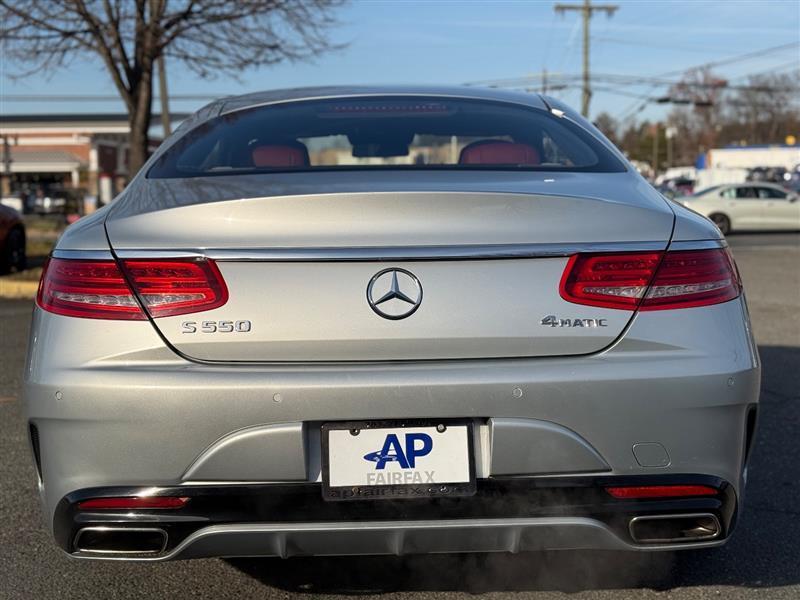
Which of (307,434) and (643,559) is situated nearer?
(307,434)

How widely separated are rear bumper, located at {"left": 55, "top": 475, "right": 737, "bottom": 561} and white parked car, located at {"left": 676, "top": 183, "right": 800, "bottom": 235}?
24546 mm

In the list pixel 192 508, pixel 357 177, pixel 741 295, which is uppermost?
pixel 357 177

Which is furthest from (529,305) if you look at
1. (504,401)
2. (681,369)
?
(681,369)

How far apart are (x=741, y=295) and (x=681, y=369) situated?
380 millimetres

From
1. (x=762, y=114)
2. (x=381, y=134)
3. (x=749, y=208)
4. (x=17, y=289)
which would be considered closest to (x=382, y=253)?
(x=381, y=134)

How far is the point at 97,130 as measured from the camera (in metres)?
58.9

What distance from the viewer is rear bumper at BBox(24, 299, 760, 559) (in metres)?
2.42

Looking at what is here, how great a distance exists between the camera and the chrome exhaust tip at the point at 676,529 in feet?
8.38

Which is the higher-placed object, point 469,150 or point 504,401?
point 469,150

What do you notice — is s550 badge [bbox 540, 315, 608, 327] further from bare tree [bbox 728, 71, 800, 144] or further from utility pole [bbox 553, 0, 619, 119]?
bare tree [bbox 728, 71, 800, 144]

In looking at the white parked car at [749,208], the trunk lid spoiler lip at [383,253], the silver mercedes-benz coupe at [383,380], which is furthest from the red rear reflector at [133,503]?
the white parked car at [749,208]

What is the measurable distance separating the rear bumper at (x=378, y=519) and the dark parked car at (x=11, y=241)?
1108 centimetres

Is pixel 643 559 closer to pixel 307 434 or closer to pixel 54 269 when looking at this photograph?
pixel 307 434

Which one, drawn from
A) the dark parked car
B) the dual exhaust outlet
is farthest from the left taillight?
the dark parked car
